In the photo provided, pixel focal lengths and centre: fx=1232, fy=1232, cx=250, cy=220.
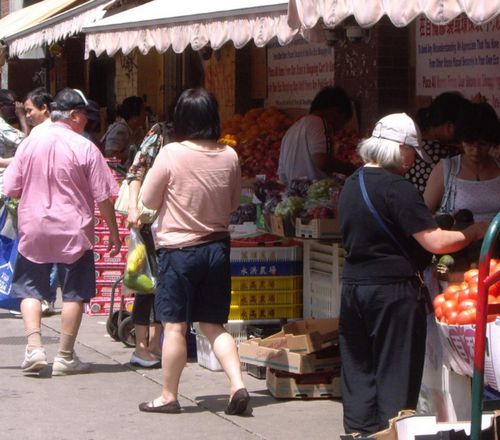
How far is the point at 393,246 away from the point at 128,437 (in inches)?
77.1

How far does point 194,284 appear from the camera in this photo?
22.1 feet

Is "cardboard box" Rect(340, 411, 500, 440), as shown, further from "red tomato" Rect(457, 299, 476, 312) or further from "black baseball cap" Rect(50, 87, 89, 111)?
"black baseball cap" Rect(50, 87, 89, 111)

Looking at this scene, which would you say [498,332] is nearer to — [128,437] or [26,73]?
[128,437]

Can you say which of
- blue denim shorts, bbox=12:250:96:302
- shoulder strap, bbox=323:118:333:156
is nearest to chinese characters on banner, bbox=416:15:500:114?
shoulder strap, bbox=323:118:333:156

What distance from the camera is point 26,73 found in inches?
831

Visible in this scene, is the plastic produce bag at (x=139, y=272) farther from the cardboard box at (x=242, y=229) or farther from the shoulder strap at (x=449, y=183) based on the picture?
the shoulder strap at (x=449, y=183)

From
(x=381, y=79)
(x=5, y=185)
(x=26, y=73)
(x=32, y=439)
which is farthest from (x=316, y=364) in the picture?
(x=26, y=73)

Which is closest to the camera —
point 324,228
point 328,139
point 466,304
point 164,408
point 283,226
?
point 466,304

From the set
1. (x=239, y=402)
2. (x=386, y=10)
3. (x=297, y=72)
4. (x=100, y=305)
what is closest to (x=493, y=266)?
(x=386, y=10)

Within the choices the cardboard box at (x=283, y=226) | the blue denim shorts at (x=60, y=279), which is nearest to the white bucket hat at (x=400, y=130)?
the cardboard box at (x=283, y=226)

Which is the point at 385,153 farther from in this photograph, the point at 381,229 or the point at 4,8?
the point at 4,8

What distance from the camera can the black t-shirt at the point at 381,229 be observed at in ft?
17.3

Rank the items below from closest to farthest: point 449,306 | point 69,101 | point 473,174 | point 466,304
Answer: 1. point 466,304
2. point 449,306
3. point 473,174
4. point 69,101

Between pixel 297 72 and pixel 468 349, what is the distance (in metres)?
7.27
